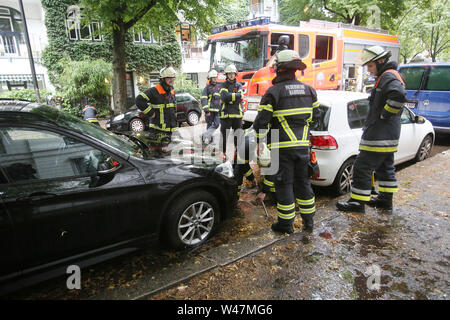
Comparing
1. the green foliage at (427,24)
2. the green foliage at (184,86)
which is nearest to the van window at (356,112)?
the green foliage at (427,24)

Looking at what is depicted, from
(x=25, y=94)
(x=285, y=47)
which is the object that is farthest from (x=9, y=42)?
(x=285, y=47)

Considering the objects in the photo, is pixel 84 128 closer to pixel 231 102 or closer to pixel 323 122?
pixel 323 122

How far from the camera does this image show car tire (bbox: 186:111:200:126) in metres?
12.2

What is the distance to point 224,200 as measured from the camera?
3.36 metres

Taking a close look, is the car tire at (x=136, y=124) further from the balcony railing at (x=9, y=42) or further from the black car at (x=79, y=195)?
the balcony railing at (x=9, y=42)

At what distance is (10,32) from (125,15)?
13.8 meters

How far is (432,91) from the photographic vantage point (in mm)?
7500

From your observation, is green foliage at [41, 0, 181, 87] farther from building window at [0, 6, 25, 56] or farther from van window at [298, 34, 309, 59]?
van window at [298, 34, 309, 59]

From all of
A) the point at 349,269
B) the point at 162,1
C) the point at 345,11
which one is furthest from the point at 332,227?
the point at 345,11

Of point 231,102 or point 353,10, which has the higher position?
point 353,10

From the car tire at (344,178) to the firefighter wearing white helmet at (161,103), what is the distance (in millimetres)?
2785

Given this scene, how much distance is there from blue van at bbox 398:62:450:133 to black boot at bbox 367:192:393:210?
4.92 m
